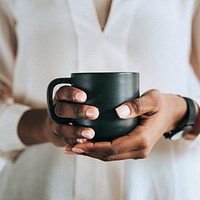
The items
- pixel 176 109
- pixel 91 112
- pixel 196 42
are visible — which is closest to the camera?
pixel 91 112

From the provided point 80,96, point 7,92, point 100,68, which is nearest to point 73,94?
point 80,96

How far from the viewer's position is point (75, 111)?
472 millimetres

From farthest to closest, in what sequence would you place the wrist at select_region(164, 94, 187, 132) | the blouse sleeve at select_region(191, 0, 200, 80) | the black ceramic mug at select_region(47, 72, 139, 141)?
the blouse sleeve at select_region(191, 0, 200, 80)
the wrist at select_region(164, 94, 187, 132)
the black ceramic mug at select_region(47, 72, 139, 141)

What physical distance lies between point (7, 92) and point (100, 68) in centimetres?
21

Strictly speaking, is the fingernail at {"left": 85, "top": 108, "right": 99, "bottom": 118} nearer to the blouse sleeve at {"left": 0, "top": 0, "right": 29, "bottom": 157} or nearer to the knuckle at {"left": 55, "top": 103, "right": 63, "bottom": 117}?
the knuckle at {"left": 55, "top": 103, "right": 63, "bottom": 117}

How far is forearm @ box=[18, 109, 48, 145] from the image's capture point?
0.64 metres

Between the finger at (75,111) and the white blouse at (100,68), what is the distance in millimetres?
166

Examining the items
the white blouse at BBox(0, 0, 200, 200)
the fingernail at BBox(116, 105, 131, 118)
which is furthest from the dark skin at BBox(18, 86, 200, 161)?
the white blouse at BBox(0, 0, 200, 200)

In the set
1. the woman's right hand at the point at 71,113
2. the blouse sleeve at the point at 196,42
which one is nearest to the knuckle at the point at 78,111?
the woman's right hand at the point at 71,113

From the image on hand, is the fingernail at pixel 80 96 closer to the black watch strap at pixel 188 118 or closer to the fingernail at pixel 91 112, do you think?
the fingernail at pixel 91 112

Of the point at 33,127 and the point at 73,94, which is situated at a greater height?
the point at 73,94

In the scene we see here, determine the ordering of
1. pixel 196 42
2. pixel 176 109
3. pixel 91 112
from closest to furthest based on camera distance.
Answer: pixel 91 112, pixel 176 109, pixel 196 42

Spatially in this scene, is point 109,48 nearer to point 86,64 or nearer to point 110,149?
point 86,64

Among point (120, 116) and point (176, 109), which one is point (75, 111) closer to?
point (120, 116)
